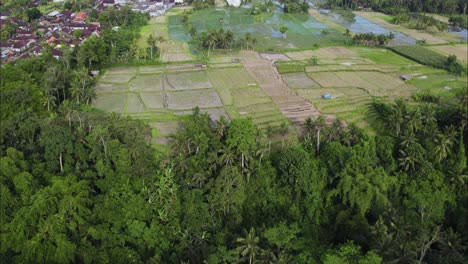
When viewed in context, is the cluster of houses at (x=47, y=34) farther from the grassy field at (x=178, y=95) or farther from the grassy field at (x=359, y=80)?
the grassy field at (x=359, y=80)

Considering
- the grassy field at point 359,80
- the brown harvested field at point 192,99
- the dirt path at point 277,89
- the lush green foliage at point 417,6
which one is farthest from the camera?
the lush green foliage at point 417,6

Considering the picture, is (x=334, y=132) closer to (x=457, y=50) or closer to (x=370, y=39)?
(x=370, y=39)

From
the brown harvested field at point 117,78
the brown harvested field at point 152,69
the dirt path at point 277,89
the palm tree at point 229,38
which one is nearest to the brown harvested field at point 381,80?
the dirt path at point 277,89

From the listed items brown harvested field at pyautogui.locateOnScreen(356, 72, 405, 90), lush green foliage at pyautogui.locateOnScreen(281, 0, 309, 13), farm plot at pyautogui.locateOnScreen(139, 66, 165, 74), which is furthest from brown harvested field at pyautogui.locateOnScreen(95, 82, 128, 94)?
lush green foliage at pyautogui.locateOnScreen(281, 0, 309, 13)

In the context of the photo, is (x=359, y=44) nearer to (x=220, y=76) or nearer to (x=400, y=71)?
(x=400, y=71)

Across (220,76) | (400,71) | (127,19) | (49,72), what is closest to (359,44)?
(400,71)

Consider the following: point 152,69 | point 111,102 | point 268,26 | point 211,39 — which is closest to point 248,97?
point 111,102
